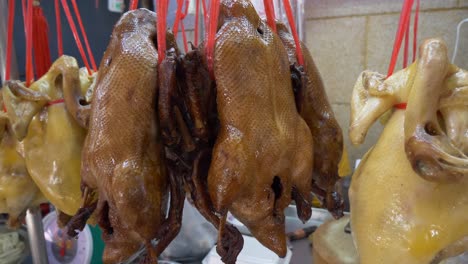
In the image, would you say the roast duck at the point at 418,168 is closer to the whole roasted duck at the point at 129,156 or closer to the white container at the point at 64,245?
the whole roasted duck at the point at 129,156

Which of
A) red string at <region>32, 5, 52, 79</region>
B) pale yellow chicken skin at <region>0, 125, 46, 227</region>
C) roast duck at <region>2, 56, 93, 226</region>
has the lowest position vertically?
A: pale yellow chicken skin at <region>0, 125, 46, 227</region>

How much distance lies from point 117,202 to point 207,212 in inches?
5.6

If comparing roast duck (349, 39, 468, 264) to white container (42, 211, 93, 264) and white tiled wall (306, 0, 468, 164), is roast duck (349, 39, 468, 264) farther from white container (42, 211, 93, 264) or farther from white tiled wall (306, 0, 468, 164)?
A: white tiled wall (306, 0, 468, 164)

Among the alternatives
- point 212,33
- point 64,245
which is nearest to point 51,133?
Answer: point 212,33

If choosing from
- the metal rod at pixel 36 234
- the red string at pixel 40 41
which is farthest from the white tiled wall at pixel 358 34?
the metal rod at pixel 36 234

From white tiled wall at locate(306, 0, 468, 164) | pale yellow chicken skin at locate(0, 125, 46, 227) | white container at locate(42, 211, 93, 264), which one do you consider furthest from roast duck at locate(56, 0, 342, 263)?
white tiled wall at locate(306, 0, 468, 164)

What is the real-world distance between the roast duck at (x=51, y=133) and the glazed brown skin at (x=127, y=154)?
23 centimetres

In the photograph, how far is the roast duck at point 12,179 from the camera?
92cm

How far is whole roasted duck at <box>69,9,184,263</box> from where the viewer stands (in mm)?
563

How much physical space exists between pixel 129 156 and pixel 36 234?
773 millimetres

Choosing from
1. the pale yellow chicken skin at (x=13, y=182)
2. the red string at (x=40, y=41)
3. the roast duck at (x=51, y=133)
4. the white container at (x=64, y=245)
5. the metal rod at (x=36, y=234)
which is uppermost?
the red string at (x=40, y=41)

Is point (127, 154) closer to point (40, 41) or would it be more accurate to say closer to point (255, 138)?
point (255, 138)

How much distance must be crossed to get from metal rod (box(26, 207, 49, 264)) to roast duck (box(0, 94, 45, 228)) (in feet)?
0.53

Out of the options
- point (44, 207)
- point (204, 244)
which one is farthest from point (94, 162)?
point (44, 207)
